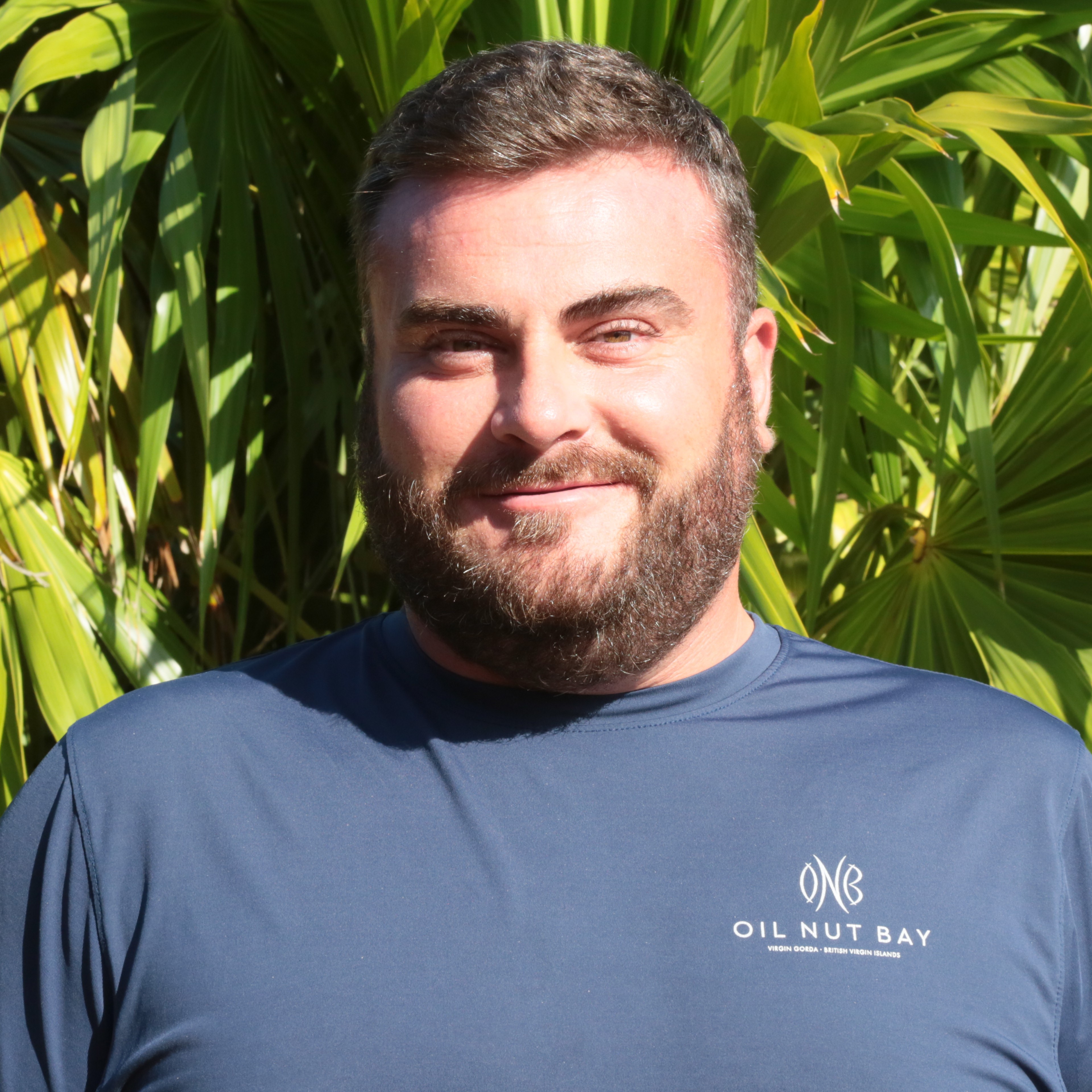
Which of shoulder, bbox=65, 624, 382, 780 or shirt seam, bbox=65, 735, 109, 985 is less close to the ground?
shoulder, bbox=65, 624, 382, 780

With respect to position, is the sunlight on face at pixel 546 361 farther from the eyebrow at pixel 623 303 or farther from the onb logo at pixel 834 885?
the onb logo at pixel 834 885

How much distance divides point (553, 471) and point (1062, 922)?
564 mm

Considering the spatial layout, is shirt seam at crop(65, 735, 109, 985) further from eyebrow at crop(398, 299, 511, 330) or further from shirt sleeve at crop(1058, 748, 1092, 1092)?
shirt sleeve at crop(1058, 748, 1092, 1092)

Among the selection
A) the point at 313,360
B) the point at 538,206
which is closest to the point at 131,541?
the point at 313,360

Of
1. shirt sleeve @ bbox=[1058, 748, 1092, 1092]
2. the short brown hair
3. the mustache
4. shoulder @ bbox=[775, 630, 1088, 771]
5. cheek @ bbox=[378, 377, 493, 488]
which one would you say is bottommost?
shirt sleeve @ bbox=[1058, 748, 1092, 1092]

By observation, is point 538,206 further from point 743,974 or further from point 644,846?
point 743,974

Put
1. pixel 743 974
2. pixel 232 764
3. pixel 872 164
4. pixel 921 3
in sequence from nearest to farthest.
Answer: pixel 743 974, pixel 232 764, pixel 872 164, pixel 921 3

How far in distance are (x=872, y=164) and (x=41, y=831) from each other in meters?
1.12

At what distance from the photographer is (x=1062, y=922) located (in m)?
0.92

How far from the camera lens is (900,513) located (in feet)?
5.81

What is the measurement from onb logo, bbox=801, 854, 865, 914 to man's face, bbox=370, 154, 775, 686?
292 mm

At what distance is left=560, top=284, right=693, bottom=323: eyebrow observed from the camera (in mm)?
924

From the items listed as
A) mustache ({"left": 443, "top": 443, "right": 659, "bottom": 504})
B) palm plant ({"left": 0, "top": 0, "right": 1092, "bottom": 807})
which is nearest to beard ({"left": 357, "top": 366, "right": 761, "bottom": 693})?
mustache ({"left": 443, "top": 443, "right": 659, "bottom": 504})

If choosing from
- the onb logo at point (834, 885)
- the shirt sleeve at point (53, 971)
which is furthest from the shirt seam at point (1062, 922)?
the shirt sleeve at point (53, 971)
